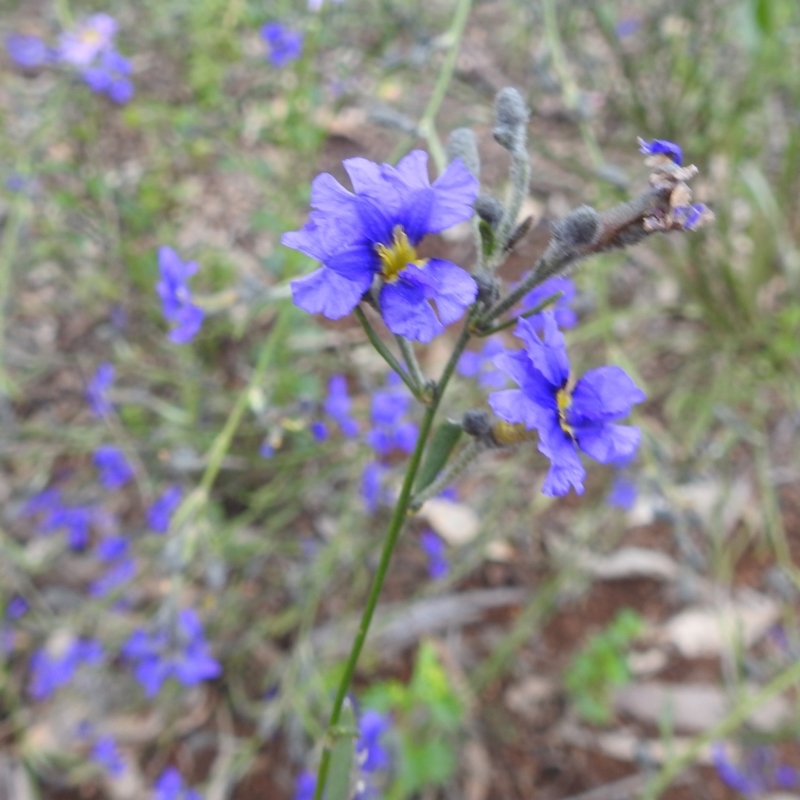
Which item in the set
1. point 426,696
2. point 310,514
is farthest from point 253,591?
point 426,696

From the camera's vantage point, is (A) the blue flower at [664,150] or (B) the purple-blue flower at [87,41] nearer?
(A) the blue flower at [664,150]

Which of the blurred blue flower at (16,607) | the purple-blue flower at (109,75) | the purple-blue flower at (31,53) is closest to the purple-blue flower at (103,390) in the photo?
the blurred blue flower at (16,607)

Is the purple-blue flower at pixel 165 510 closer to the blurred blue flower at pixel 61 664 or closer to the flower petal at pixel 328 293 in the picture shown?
the blurred blue flower at pixel 61 664

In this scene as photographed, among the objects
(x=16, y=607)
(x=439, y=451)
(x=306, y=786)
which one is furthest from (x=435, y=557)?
(x=439, y=451)

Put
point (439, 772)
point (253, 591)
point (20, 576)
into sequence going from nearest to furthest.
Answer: point (439, 772)
point (20, 576)
point (253, 591)

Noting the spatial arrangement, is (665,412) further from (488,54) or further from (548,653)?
(488,54)

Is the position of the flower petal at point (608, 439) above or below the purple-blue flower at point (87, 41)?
above
